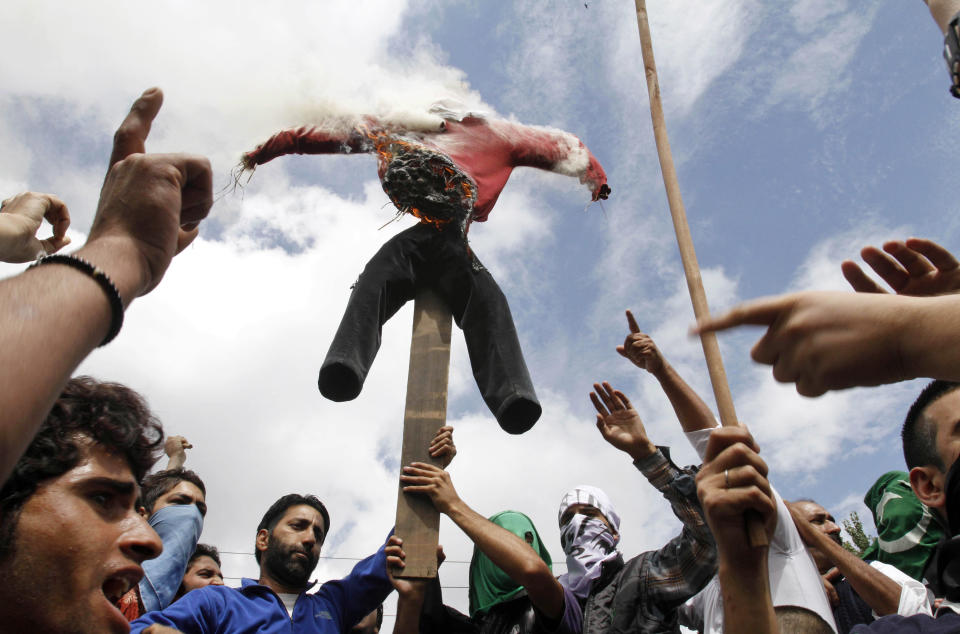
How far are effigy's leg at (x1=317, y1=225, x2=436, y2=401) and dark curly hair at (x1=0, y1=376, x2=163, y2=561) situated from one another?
1.19 meters

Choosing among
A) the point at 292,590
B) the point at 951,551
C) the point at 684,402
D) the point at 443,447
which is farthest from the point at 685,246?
the point at 292,590

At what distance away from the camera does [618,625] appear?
2.75 metres

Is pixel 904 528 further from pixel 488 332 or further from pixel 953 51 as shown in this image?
pixel 953 51

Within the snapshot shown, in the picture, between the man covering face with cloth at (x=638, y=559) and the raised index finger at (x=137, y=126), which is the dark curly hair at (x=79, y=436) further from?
the man covering face with cloth at (x=638, y=559)

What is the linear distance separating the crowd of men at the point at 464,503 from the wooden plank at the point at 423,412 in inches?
2.2

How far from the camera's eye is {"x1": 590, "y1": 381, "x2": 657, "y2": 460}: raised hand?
2.88m

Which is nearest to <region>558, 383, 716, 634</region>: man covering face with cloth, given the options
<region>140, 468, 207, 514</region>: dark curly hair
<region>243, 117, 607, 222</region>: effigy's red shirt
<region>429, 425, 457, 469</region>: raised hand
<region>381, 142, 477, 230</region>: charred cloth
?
<region>429, 425, 457, 469</region>: raised hand

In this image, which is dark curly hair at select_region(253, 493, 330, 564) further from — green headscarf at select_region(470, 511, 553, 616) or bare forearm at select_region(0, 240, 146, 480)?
bare forearm at select_region(0, 240, 146, 480)

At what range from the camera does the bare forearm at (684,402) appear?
2.71m

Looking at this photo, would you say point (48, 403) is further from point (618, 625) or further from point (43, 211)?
point (618, 625)

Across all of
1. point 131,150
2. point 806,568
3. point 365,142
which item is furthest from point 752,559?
point 365,142

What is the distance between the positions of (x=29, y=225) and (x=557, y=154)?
2781mm

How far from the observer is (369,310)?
3.28m

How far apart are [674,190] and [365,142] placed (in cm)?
181
